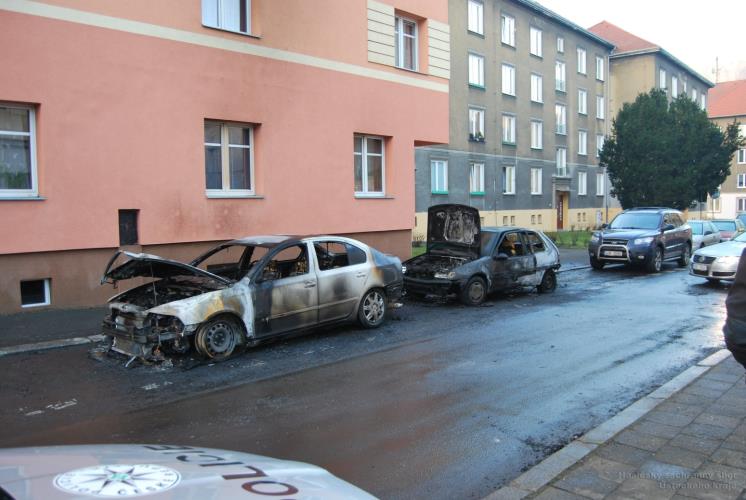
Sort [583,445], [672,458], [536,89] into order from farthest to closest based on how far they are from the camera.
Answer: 1. [536,89]
2. [583,445]
3. [672,458]

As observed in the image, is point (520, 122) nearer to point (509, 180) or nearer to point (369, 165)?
point (509, 180)

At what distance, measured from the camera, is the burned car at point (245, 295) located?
24.4 feet

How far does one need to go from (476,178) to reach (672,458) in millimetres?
30041

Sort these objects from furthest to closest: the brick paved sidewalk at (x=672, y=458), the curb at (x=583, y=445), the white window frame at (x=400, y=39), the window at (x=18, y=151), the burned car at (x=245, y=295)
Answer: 1. the white window frame at (x=400, y=39)
2. the window at (x=18, y=151)
3. the burned car at (x=245, y=295)
4. the curb at (x=583, y=445)
5. the brick paved sidewalk at (x=672, y=458)

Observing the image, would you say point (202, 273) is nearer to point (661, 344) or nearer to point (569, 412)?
point (569, 412)

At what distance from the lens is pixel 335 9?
15.2 m

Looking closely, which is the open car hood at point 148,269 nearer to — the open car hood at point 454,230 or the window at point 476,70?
the open car hood at point 454,230

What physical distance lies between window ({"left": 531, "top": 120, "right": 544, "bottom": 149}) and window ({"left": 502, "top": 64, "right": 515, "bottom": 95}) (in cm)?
318

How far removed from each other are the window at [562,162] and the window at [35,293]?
3556 centimetres

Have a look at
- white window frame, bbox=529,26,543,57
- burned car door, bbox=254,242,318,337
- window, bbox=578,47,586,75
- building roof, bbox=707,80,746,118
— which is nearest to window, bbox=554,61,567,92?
white window frame, bbox=529,26,543,57

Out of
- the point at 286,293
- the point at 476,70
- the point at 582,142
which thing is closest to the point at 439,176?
the point at 476,70

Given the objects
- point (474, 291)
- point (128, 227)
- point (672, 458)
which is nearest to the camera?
point (672, 458)

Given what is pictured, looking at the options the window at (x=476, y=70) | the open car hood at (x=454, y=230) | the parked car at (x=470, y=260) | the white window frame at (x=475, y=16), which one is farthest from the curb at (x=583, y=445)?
the white window frame at (x=475, y=16)

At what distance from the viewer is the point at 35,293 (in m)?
10.8
